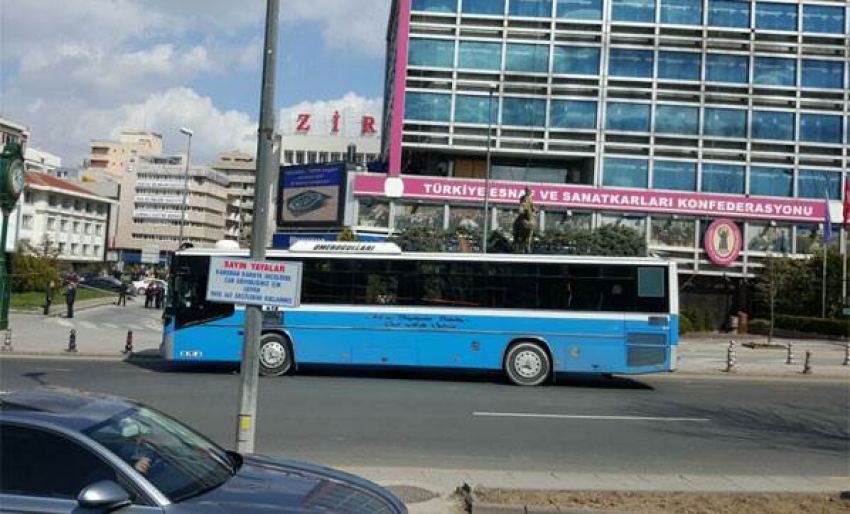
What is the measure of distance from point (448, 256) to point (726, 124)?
45703 mm

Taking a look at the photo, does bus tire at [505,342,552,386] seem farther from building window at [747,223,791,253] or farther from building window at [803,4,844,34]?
building window at [803,4,844,34]

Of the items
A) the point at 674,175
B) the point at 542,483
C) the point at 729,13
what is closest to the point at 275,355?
the point at 542,483

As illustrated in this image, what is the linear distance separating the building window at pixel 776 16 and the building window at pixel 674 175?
12045 mm

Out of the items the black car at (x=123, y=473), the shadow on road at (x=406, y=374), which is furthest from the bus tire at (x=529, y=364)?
the black car at (x=123, y=473)

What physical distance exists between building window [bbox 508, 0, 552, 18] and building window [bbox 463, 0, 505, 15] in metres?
0.74

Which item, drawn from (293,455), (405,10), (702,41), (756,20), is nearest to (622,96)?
(702,41)

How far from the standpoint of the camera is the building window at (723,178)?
56469 mm

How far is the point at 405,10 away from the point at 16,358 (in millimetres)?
43848

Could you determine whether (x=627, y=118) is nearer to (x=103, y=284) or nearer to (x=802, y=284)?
(x=802, y=284)

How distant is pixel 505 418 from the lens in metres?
12.7

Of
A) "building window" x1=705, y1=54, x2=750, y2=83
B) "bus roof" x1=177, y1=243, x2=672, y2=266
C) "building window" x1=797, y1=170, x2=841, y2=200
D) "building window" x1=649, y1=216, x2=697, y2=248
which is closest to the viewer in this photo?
"bus roof" x1=177, y1=243, x2=672, y2=266

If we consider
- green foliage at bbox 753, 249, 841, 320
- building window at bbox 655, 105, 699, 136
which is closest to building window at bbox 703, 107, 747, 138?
building window at bbox 655, 105, 699, 136

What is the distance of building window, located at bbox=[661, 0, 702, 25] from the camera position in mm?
57156

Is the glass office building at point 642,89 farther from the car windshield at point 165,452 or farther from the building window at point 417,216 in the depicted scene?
the car windshield at point 165,452
